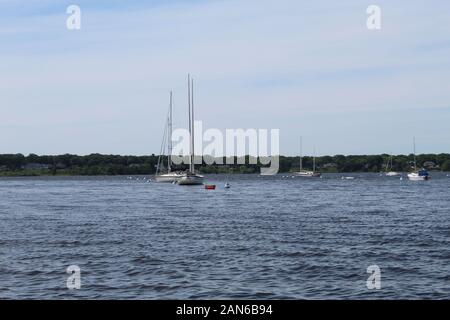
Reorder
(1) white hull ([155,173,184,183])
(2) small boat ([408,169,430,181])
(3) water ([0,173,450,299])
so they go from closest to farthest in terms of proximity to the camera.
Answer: (3) water ([0,173,450,299])
(1) white hull ([155,173,184,183])
(2) small boat ([408,169,430,181])

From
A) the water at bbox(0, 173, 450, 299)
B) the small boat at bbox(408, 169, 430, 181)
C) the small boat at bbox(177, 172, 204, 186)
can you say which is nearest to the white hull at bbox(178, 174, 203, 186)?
the small boat at bbox(177, 172, 204, 186)

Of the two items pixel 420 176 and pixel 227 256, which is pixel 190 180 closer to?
pixel 420 176

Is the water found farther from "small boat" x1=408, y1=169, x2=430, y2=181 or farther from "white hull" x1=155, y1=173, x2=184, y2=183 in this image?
"small boat" x1=408, y1=169, x2=430, y2=181

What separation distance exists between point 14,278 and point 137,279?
5.24 m

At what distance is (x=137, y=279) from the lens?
2677cm

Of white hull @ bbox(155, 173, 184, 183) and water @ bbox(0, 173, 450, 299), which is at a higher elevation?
white hull @ bbox(155, 173, 184, 183)

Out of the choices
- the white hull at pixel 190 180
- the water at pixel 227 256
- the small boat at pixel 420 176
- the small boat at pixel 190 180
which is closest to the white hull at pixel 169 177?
the small boat at pixel 190 180

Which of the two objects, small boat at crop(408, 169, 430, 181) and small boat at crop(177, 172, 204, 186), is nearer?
small boat at crop(177, 172, 204, 186)

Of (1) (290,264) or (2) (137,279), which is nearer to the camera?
(2) (137,279)

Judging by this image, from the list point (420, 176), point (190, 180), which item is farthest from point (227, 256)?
point (420, 176)

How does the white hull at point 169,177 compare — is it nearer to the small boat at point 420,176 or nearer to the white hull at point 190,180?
the white hull at point 190,180
